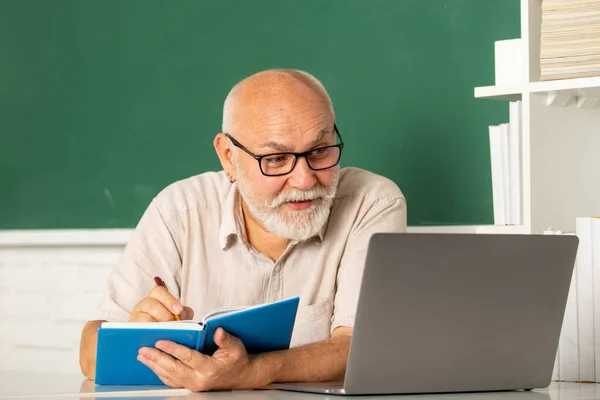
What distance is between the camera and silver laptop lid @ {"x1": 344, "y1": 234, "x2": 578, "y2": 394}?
148cm

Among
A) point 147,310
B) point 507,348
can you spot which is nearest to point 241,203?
point 147,310

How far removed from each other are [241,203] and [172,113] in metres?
0.77

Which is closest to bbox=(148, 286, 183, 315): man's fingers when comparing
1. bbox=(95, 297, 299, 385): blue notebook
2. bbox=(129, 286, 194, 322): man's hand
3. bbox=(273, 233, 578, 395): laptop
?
bbox=(129, 286, 194, 322): man's hand

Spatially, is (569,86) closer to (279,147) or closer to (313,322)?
(279,147)

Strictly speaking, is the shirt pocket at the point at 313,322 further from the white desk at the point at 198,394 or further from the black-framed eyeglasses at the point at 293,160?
the white desk at the point at 198,394

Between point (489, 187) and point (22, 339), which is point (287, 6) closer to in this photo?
point (489, 187)

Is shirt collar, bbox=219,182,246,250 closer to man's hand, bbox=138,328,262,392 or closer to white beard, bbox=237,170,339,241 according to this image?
white beard, bbox=237,170,339,241

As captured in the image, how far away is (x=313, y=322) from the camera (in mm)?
2279

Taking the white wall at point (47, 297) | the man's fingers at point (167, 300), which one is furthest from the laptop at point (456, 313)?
the white wall at point (47, 297)

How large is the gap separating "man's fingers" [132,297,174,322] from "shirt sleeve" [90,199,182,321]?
1.54 feet

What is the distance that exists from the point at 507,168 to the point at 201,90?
111cm

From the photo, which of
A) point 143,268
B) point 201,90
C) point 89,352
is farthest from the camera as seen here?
point 201,90

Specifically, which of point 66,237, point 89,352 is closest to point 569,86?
point 89,352

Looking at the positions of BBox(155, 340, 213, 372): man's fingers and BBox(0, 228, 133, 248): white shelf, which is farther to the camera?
BBox(0, 228, 133, 248): white shelf
